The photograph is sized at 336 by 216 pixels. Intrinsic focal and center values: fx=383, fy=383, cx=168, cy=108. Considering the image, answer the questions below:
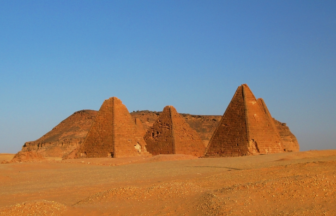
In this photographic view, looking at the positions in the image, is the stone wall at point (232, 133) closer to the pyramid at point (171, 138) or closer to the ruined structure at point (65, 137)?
the pyramid at point (171, 138)

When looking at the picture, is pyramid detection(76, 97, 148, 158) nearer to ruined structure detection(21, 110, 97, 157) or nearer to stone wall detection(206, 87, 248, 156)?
stone wall detection(206, 87, 248, 156)

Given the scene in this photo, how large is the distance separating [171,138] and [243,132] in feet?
21.2

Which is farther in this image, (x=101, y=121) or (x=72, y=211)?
(x=101, y=121)

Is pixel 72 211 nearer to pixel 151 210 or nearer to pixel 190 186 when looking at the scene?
pixel 151 210

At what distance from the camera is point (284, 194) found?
7246 millimetres

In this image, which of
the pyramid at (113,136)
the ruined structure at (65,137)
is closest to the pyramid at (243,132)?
the pyramid at (113,136)

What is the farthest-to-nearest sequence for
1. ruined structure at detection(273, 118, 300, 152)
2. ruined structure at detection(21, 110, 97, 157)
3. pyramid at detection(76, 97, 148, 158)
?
ruined structure at detection(21, 110, 97, 157) → ruined structure at detection(273, 118, 300, 152) → pyramid at detection(76, 97, 148, 158)

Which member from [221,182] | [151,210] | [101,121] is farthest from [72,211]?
[101,121]

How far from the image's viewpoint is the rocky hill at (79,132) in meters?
41.6

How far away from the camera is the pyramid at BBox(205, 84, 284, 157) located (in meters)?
21.0

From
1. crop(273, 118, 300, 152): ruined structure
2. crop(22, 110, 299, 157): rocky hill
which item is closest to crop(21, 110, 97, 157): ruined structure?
crop(22, 110, 299, 157): rocky hill

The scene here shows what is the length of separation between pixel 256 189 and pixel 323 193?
1.29m

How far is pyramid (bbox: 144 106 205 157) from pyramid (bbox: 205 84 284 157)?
4418 mm

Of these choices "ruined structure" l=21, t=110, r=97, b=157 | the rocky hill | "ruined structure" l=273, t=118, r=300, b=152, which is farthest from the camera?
"ruined structure" l=21, t=110, r=97, b=157
